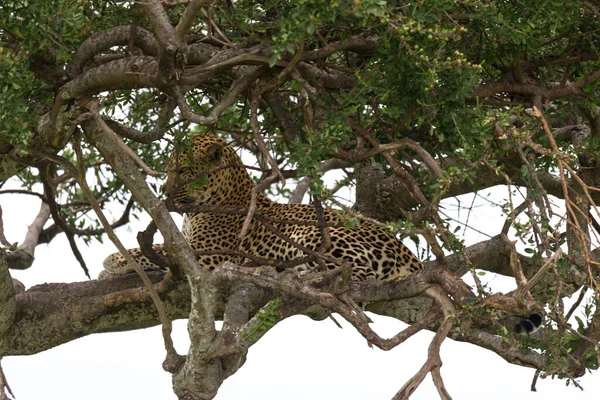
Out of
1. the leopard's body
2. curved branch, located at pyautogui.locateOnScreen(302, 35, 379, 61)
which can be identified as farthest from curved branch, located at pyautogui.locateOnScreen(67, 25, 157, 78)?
curved branch, located at pyautogui.locateOnScreen(302, 35, 379, 61)

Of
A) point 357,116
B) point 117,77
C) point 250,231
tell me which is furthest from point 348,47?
point 250,231

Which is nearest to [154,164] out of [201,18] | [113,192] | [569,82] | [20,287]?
[113,192]

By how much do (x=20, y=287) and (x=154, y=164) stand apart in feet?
5.86

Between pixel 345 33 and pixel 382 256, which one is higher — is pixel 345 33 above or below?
above

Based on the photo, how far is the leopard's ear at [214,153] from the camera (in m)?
9.09

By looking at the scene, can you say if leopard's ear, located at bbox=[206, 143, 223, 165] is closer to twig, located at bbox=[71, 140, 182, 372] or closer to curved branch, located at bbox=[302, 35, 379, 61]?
twig, located at bbox=[71, 140, 182, 372]

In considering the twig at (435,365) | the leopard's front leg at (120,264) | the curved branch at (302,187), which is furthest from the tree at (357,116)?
the curved branch at (302,187)

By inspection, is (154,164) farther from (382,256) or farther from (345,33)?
(345,33)

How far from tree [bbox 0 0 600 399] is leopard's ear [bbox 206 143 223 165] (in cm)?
117

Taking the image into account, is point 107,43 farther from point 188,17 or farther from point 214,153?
point 214,153

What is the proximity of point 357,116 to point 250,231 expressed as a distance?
2174 mm

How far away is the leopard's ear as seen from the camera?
909 cm

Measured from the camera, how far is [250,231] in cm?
905

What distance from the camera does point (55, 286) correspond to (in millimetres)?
8539
